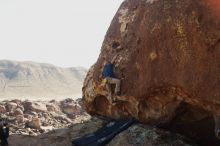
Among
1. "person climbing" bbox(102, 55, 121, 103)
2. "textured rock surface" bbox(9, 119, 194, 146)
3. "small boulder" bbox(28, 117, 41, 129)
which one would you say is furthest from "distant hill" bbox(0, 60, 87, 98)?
"person climbing" bbox(102, 55, 121, 103)

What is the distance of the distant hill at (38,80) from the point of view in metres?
62.3

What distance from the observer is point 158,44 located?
11055 mm

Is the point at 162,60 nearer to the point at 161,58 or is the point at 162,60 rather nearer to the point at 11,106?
the point at 161,58

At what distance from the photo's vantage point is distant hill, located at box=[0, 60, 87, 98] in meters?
62.3

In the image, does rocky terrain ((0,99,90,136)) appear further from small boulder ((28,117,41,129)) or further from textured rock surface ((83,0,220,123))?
textured rock surface ((83,0,220,123))

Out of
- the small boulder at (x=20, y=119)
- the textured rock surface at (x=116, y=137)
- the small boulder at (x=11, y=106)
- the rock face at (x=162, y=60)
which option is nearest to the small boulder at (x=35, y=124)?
the small boulder at (x=20, y=119)

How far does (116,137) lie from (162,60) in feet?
8.97

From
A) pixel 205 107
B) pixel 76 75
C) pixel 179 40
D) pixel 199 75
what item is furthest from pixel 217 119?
pixel 76 75

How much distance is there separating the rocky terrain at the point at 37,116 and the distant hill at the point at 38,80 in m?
31.1

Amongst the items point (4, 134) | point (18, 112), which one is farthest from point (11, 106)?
point (4, 134)

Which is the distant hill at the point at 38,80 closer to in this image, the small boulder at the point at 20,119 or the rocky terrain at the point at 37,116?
the rocky terrain at the point at 37,116

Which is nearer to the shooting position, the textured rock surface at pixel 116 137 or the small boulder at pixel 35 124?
the textured rock surface at pixel 116 137

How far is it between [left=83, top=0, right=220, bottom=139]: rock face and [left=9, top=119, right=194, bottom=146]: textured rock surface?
46cm

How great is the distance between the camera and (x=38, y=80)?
74.1 metres
